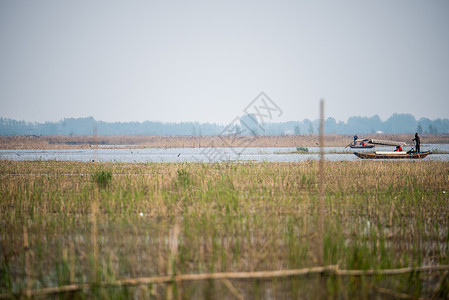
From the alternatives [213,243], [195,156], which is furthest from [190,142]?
[213,243]

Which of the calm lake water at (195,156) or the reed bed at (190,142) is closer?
the calm lake water at (195,156)

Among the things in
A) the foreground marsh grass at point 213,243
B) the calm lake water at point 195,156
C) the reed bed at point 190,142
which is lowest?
the foreground marsh grass at point 213,243

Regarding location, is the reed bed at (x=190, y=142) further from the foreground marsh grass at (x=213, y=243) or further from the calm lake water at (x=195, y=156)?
the foreground marsh grass at (x=213, y=243)

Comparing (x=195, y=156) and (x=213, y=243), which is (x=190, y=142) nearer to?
(x=195, y=156)

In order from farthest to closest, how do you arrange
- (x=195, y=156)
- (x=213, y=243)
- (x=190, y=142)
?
1. (x=190, y=142)
2. (x=195, y=156)
3. (x=213, y=243)

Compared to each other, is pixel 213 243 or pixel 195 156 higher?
pixel 195 156

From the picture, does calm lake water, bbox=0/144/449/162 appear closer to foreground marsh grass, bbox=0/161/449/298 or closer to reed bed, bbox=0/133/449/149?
foreground marsh grass, bbox=0/161/449/298

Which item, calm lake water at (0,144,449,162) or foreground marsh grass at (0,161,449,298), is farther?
calm lake water at (0,144,449,162)

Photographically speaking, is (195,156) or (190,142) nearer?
(195,156)

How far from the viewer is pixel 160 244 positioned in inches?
250

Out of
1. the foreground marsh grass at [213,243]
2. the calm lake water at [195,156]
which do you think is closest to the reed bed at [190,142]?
the calm lake water at [195,156]

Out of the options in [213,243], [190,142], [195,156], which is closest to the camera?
[213,243]

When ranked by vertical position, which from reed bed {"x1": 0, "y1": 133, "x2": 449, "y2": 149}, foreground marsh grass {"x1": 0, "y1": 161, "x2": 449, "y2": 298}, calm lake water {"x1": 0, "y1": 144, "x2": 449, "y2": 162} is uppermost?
reed bed {"x1": 0, "y1": 133, "x2": 449, "y2": 149}

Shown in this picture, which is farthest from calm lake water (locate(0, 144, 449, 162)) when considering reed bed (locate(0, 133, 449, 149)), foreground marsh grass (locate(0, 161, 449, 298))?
reed bed (locate(0, 133, 449, 149))
